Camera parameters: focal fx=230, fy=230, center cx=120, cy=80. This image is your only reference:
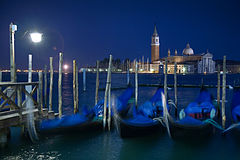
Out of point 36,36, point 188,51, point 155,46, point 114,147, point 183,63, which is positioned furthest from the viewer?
point 188,51

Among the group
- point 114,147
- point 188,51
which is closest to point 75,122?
point 114,147

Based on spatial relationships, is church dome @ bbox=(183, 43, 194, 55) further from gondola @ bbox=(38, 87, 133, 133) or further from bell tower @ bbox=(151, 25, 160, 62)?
gondola @ bbox=(38, 87, 133, 133)

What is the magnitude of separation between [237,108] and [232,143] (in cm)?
174

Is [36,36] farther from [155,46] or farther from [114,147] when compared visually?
[155,46]

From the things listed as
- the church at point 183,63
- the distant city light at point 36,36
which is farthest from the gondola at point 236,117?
the church at point 183,63

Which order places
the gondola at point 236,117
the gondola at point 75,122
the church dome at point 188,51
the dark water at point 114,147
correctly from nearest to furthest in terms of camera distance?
the dark water at point 114,147
the gondola at point 75,122
the gondola at point 236,117
the church dome at point 188,51


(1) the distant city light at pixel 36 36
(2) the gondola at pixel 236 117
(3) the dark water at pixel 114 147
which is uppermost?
(1) the distant city light at pixel 36 36

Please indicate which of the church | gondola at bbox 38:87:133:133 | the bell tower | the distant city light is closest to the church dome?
the church

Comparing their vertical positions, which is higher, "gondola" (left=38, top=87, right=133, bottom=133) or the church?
the church

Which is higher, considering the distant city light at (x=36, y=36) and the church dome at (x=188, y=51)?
the church dome at (x=188, y=51)

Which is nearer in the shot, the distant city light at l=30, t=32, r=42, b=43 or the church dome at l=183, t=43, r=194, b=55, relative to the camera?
the distant city light at l=30, t=32, r=42, b=43

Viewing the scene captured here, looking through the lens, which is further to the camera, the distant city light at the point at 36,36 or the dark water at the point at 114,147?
the distant city light at the point at 36,36

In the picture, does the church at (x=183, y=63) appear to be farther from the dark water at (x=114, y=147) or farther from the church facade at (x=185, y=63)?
the dark water at (x=114, y=147)

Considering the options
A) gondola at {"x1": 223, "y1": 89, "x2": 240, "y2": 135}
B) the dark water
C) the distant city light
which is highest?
the distant city light
